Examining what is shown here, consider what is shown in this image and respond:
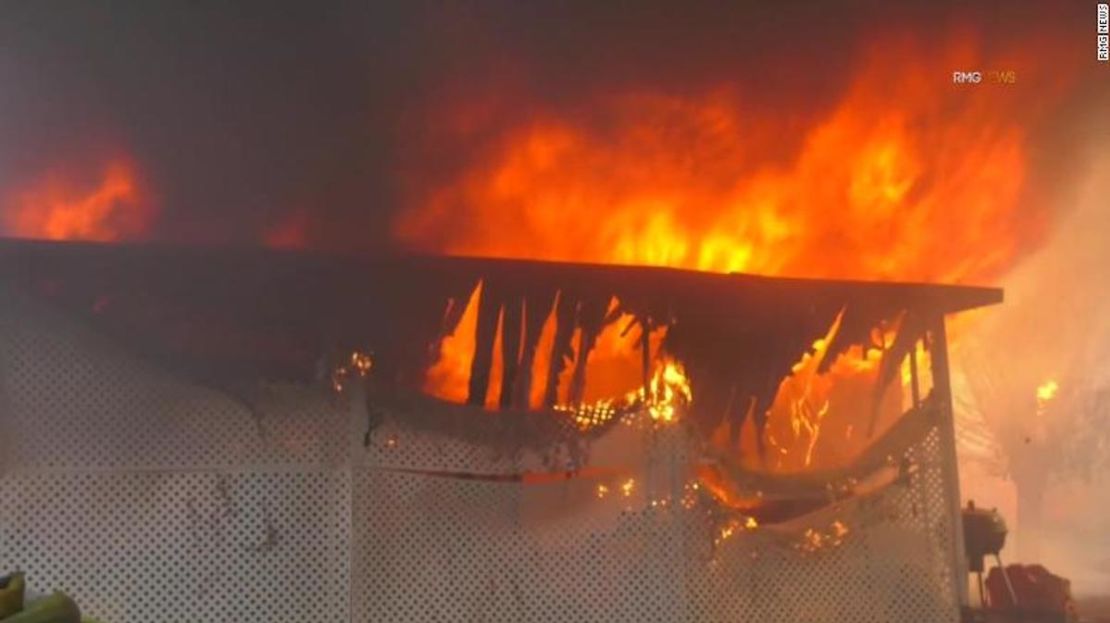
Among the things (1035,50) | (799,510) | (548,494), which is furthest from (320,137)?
(1035,50)

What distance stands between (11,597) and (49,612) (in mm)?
194

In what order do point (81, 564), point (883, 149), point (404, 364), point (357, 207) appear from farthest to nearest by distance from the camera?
point (883, 149), point (357, 207), point (404, 364), point (81, 564)

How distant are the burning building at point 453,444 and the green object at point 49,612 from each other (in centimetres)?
288

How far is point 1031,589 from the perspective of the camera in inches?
290

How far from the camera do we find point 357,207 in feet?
24.8

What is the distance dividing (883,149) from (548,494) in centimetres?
443

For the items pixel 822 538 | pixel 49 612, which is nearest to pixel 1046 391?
pixel 822 538

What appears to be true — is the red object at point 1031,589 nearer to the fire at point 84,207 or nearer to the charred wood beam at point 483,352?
the charred wood beam at point 483,352

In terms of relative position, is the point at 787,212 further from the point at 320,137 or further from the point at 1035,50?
the point at 320,137

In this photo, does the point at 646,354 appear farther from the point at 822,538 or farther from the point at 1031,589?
the point at 1031,589

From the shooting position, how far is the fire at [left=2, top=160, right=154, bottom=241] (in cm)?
711

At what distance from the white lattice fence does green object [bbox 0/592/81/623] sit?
9.38 ft

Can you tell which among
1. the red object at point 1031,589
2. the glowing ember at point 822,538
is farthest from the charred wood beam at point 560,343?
the red object at point 1031,589

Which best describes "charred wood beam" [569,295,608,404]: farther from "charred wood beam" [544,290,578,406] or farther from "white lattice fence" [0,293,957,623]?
"white lattice fence" [0,293,957,623]
